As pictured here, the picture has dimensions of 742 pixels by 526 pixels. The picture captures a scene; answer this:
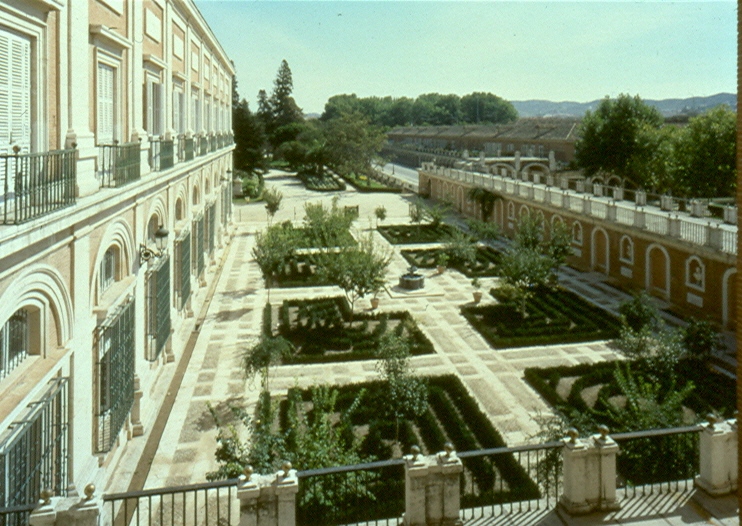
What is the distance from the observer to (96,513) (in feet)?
22.3

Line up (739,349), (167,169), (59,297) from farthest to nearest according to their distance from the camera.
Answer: (167,169) < (59,297) < (739,349)

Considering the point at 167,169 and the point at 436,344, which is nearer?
the point at 167,169

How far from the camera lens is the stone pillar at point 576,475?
27.5ft

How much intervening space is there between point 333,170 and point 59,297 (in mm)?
65137

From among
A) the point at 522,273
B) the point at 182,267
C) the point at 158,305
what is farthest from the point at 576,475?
the point at 182,267

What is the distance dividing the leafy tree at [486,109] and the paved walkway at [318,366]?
145 m

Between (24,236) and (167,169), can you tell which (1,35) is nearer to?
(24,236)

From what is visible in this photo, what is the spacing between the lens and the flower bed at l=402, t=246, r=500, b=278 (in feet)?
89.8

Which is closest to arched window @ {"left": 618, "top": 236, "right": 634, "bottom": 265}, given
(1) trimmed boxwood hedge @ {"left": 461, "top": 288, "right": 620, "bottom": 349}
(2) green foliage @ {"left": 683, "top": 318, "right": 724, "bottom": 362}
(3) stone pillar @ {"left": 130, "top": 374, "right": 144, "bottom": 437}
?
(1) trimmed boxwood hedge @ {"left": 461, "top": 288, "right": 620, "bottom": 349}

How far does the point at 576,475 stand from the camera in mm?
8398

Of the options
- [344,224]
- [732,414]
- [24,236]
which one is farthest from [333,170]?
[24,236]

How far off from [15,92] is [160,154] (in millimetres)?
7364

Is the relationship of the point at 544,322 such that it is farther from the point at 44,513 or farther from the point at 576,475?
the point at 44,513

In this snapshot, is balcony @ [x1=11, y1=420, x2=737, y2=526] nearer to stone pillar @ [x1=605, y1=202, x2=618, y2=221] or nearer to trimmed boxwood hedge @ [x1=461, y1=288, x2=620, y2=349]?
trimmed boxwood hedge @ [x1=461, y1=288, x2=620, y2=349]
